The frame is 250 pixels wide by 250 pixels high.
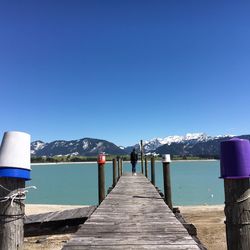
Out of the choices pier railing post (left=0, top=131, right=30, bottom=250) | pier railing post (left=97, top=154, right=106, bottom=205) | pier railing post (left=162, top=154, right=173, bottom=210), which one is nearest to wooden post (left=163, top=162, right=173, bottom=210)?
pier railing post (left=162, top=154, right=173, bottom=210)

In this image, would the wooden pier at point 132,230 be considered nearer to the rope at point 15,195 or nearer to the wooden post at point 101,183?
the rope at point 15,195

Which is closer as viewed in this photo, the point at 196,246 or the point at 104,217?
the point at 196,246

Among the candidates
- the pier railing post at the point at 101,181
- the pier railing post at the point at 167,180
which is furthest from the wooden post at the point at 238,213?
the pier railing post at the point at 101,181

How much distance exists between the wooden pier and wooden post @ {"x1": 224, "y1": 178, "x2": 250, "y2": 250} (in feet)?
6.48

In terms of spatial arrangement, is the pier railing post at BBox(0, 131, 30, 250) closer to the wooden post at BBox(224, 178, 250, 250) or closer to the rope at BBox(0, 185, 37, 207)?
the rope at BBox(0, 185, 37, 207)

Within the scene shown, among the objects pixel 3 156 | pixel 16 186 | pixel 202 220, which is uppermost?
pixel 3 156

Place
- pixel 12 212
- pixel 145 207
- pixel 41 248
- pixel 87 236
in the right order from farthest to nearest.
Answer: pixel 41 248 → pixel 145 207 → pixel 87 236 → pixel 12 212

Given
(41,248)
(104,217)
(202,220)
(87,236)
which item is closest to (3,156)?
(87,236)

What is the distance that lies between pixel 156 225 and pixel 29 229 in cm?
1135

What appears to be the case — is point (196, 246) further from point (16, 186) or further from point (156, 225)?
point (16, 186)

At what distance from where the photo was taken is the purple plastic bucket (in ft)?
12.7

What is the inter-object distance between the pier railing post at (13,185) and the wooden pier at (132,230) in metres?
2.35

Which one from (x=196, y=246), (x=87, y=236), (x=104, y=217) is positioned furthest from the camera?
(x=104, y=217)

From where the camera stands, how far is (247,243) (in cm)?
373
